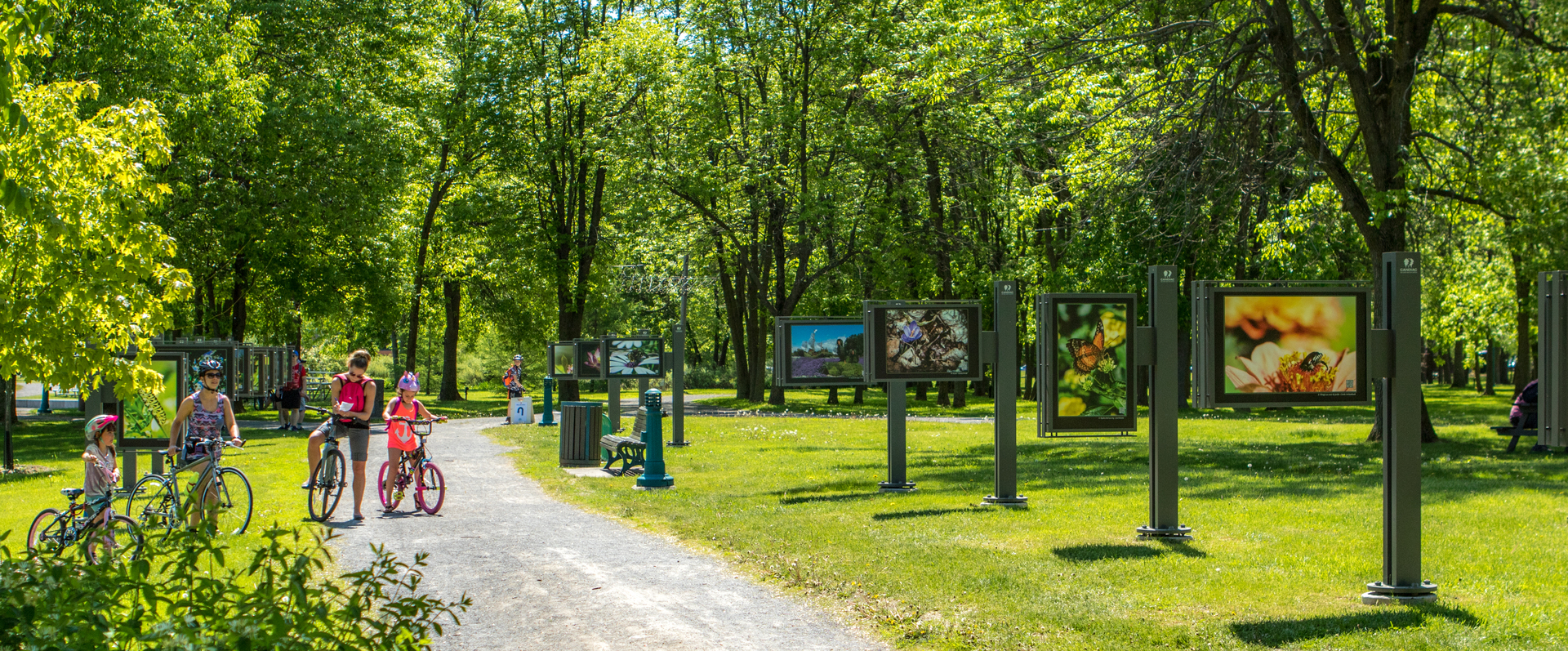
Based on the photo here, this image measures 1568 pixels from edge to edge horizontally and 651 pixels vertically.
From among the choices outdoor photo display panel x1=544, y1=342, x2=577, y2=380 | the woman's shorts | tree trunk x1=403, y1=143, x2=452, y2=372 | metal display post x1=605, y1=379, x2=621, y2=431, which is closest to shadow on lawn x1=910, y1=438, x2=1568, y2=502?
the woman's shorts

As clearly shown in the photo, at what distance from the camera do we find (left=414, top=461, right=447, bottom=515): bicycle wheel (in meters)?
12.6

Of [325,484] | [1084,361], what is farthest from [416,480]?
[1084,361]

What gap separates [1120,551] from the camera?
9.43 m

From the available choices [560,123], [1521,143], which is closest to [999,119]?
[1521,143]

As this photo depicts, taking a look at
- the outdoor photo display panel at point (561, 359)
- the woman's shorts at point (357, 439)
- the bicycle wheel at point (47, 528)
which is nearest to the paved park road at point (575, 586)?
the woman's shorts at point (357, 439)

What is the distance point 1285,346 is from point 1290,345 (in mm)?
28

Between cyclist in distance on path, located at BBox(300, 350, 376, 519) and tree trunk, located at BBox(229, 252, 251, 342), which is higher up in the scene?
tree trunk, located at BBox(229, 252, 251, 342)

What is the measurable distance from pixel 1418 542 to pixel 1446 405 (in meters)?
33.1

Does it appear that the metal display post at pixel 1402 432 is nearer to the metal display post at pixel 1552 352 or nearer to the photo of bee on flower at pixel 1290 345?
the photo of bee on flower at pixel 1290 345

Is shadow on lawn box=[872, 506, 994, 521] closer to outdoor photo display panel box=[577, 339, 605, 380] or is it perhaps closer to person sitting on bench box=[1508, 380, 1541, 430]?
person sitting on bench box=[1508, 380, 1541, 430]

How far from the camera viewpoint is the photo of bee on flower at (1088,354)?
35.8 ft

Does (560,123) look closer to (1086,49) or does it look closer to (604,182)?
(604,182)

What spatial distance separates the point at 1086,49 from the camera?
1736 cm

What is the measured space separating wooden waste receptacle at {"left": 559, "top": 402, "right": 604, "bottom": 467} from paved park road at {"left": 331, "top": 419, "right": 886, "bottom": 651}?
460 centimetres
